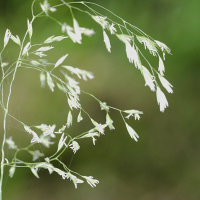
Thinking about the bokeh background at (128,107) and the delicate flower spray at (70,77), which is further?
the bokeh background at (128,107)

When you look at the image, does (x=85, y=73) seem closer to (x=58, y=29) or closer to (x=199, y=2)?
(x=58, y=29)

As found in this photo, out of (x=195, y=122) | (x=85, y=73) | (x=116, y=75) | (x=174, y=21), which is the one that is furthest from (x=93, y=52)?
(x=85, y=73)

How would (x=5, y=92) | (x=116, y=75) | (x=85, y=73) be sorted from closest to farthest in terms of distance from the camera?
(x=85, y=73) → (x=5, y=92) → (x=116, y=75)

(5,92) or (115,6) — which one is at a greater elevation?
(115,6)

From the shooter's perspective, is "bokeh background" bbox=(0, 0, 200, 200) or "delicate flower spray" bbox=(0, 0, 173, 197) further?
"bokeh background" bbox=(0, 0, 200, 200)

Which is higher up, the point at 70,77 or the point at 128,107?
the point at 70,77

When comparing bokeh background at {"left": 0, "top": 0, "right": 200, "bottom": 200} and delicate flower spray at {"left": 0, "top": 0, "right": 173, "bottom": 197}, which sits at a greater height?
delicate flower spray at {"left": 0, "top": 0, "right": 173, "bottom": 197}

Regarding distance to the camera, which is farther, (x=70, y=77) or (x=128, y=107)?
(x=128, y=107)

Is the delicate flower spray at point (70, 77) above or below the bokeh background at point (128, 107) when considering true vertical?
above
